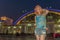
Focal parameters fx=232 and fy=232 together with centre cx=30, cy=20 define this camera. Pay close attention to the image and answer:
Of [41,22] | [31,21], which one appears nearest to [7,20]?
[31,21]

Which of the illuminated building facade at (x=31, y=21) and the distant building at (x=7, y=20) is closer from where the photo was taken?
the illuminated building facade at (x=31, y=21)

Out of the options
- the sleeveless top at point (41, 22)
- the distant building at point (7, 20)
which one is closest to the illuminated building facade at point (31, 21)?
the distant building at point (7, 20)

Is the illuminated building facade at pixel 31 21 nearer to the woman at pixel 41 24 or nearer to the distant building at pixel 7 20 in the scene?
the distant building at pixel 7 20

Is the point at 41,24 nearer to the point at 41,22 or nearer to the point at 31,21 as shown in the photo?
the point at 41,22

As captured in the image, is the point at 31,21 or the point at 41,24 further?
the point at 31,21

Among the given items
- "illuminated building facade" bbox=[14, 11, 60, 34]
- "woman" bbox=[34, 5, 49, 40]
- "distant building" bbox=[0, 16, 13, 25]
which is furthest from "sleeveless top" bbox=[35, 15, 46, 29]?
"distant building" bbox=[0, 16, 13, 25]

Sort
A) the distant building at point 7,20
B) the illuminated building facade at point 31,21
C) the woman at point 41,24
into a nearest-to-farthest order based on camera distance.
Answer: the woman at point 41,24 → the illuminated building facade at point 31,21 → the distant building at point 7,20

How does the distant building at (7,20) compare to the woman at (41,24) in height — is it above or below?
above

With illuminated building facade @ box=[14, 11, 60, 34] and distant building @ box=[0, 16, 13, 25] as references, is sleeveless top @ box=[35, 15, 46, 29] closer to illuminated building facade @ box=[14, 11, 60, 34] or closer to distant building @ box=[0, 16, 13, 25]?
illuminated building facade @ box=[14, 11, 60, 34]

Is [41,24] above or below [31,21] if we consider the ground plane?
below

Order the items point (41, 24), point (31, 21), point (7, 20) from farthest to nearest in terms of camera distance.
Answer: point (7, 20) < point (31, 21) < point (41, 24)

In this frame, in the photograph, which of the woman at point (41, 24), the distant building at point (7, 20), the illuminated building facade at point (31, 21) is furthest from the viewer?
the distant building at point (7, 20)

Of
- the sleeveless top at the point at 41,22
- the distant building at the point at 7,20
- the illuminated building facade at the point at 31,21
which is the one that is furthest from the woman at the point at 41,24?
the distant building at the point at 7,20

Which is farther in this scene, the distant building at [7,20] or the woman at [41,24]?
the distant building at [7,20]
